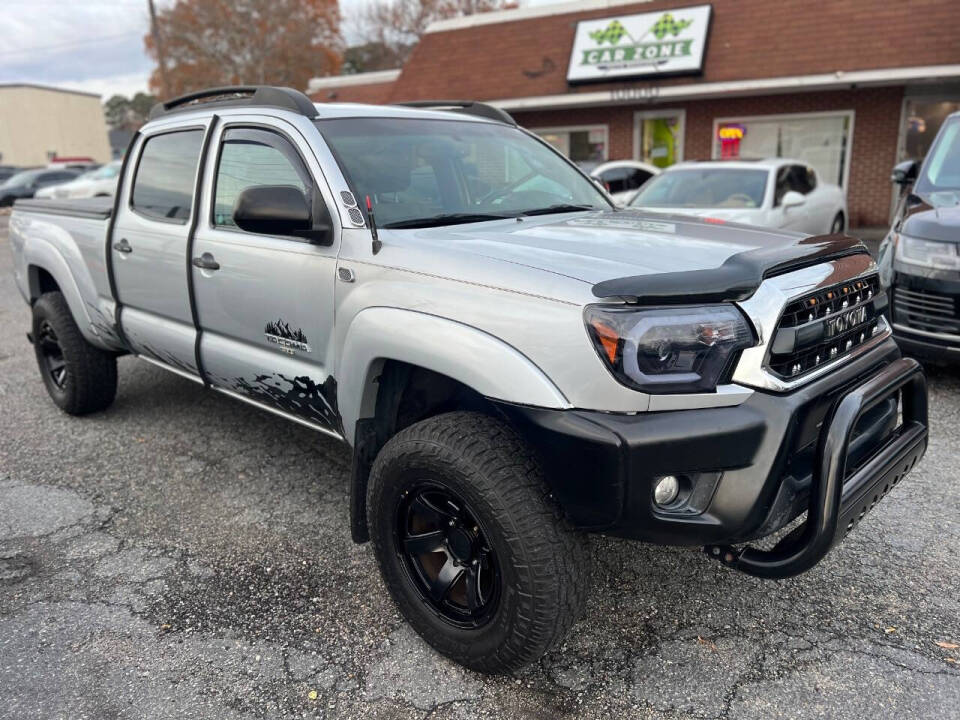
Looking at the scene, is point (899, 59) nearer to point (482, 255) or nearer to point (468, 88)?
point (468, 88)

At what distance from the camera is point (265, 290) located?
314 centimetres

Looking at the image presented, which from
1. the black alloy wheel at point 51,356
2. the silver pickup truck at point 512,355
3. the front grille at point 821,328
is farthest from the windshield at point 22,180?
the front grille at point 821,328

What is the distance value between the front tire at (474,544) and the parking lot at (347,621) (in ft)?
0.63

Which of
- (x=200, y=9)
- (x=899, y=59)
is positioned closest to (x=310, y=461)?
(x=899, y=59)

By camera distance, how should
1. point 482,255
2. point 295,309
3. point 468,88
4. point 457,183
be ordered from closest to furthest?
1. point 482,255
2. point 295,309
3. point 457,183
4. point 468,88

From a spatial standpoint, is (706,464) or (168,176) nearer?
(706,464)

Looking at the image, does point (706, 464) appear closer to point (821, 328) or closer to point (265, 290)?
point (821, 328)

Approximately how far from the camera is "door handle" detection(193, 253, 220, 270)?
3.39m

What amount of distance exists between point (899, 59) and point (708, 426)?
A: 14.4 m

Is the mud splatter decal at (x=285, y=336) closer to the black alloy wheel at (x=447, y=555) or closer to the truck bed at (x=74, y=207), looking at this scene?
the black alloy wheel at (x=447, y=555)

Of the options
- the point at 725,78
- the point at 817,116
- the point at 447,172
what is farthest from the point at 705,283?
the point at 817,116

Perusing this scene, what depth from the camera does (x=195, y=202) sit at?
Answer: 11.8ft

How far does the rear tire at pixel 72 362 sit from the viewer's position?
185 inches

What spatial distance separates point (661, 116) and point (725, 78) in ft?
7.95
